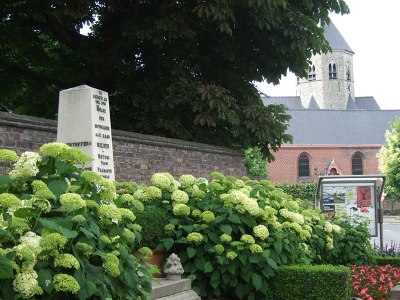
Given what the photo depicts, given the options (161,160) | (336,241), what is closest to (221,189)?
(336,241)

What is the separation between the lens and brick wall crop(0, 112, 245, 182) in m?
9.01

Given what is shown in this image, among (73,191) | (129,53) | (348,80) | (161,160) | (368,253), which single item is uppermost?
(348,80)

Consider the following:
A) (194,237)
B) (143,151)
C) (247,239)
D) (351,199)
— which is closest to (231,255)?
(247,239)

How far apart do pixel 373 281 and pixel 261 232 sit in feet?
8.55

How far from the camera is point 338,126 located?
72812 mm

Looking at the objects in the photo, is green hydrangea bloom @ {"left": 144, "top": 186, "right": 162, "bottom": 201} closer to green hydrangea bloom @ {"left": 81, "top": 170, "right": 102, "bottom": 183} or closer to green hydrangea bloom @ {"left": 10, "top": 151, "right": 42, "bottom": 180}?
green hydrangea bloom @ {"left": 81, "top": 170, "right": 102, "bottom": 183}

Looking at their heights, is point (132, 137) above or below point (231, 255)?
above

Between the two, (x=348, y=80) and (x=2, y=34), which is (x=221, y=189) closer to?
(x=2, y=34)

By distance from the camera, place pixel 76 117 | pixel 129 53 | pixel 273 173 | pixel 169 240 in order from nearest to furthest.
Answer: pixel 169 240 < pixel 76 117 < pixel 129 53 < pixel 273 173

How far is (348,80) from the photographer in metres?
94.3

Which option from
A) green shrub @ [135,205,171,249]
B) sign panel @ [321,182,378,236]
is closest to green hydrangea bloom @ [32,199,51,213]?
green shrub @ [135,205,171,249]

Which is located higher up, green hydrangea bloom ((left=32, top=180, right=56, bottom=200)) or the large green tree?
the large green tree

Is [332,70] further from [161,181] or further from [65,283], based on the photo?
[65,283]

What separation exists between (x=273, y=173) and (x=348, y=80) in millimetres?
30523
